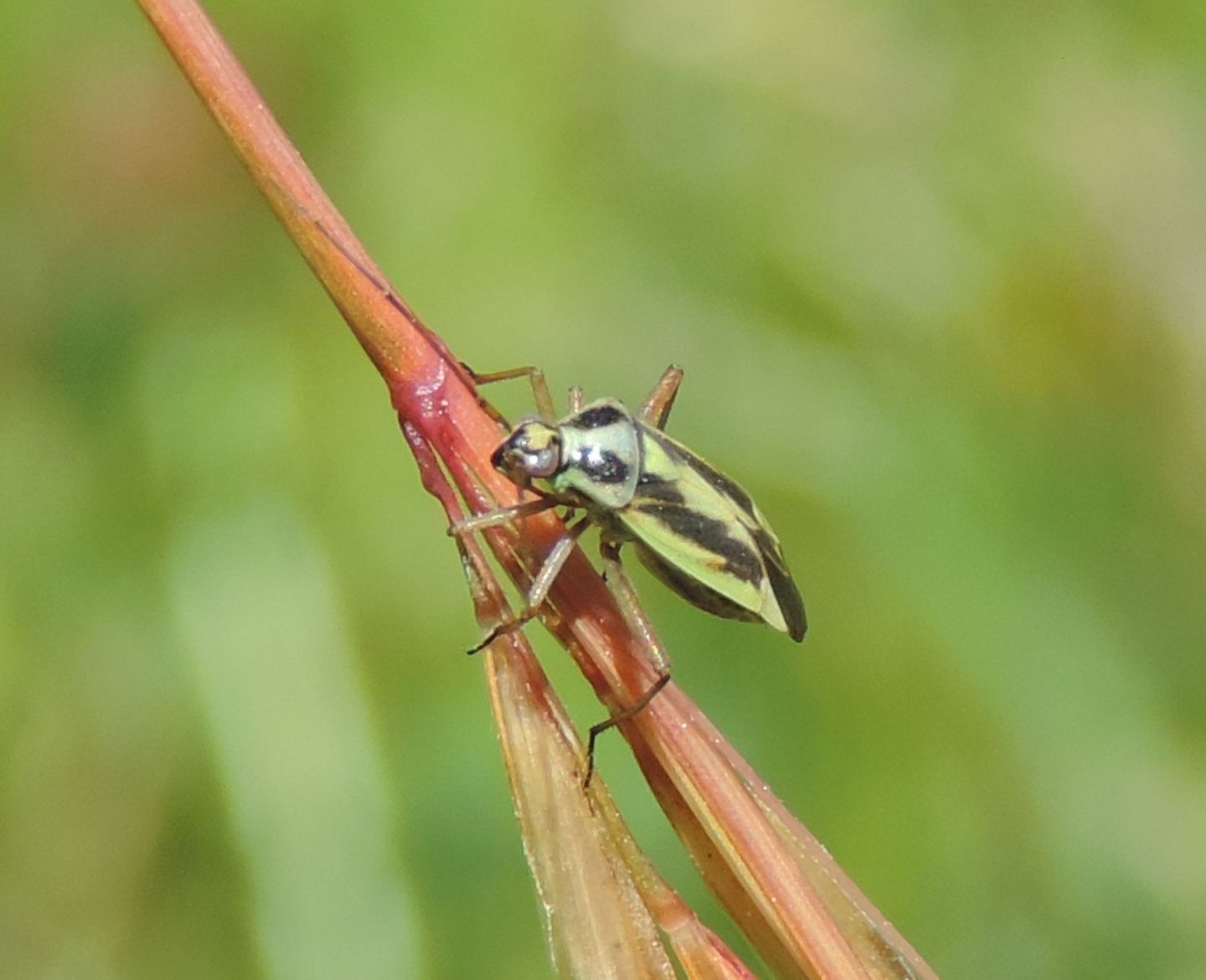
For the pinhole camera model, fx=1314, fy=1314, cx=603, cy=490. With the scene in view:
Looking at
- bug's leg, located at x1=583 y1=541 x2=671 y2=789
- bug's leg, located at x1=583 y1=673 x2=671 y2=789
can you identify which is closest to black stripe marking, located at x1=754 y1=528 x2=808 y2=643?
bug's leg, located at x1=583 y1=541 x2=671 y2=789

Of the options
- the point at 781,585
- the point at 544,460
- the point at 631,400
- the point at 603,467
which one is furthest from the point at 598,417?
the point at 631,400

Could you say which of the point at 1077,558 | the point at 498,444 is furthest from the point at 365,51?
the point at 498,444

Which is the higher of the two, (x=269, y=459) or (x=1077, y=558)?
(x=269, y=459)

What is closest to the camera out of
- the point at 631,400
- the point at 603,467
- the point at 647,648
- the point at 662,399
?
the point at 647,648

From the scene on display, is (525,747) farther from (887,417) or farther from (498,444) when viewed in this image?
(887,417)

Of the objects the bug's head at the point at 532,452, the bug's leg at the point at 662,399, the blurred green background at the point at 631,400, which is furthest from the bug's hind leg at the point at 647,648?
the blurred green background at the point at 631,400

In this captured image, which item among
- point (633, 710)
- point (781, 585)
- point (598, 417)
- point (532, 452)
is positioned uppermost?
point (598, 417)

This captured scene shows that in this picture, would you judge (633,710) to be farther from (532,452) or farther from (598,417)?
(598,417)
